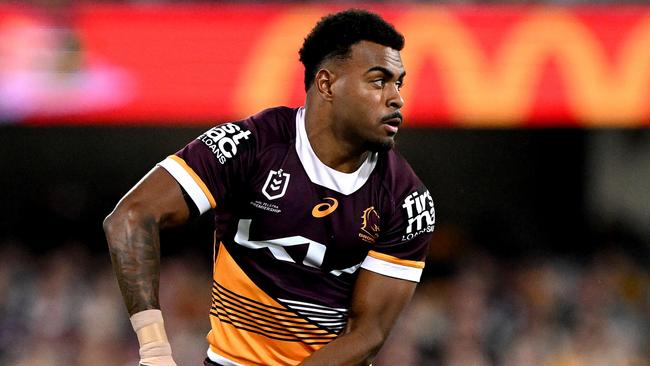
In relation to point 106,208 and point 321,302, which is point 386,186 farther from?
point 106,208

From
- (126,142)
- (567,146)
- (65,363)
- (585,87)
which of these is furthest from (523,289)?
(126,142)

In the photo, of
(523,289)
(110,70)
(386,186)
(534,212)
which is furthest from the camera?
(534,212)

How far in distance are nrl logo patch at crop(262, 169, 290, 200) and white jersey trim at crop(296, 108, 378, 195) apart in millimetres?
101

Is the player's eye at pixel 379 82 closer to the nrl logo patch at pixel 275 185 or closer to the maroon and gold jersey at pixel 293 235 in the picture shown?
the maroon and gold jersey at pixel 293 235

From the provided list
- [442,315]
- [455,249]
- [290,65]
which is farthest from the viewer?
[455,249]

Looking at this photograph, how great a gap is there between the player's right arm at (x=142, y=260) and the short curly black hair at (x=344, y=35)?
2.72 ft

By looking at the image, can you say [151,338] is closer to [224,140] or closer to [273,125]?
[224,140]

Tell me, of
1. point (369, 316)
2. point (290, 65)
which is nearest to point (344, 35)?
point (369, 316)

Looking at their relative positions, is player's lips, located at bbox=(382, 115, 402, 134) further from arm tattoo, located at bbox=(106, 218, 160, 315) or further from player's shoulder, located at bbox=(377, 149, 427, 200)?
arm tattoo, located at bbox=(106, 218, 160, 315)

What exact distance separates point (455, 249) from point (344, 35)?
541cm

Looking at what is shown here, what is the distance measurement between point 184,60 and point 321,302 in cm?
388

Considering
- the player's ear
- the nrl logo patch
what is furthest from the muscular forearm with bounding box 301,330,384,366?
the player's ear

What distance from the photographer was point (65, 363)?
26.0 feet

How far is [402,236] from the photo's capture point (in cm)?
404
